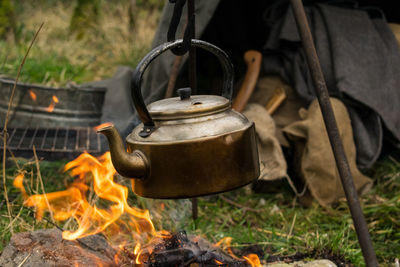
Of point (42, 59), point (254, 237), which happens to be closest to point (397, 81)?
point (254, 237)

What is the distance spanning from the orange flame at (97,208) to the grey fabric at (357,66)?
159 cm

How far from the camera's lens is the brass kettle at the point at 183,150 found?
1301 millimetres

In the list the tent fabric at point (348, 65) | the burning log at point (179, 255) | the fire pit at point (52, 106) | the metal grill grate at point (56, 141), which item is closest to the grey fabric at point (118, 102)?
the fire pit at point (52, 106)

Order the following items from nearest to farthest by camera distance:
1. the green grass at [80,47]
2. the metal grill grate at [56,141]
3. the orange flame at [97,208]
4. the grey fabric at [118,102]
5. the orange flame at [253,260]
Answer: the orange flame at [253,260] < the orange flame at [97,208] < the metal grill grate at [56,141] < the grey fabric at [118,102] < the green grass at [80,47]

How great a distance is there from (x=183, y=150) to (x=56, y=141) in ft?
7.13

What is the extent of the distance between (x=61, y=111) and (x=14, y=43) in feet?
10.9

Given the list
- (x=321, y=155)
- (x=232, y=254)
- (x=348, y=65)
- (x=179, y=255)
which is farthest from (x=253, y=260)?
(x=348, y=65)

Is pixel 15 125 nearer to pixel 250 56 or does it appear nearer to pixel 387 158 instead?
pixel 250 56

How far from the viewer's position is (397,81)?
3.31 meters

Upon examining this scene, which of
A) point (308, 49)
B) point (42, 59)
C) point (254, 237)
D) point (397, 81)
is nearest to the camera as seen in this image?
point (308, 49)

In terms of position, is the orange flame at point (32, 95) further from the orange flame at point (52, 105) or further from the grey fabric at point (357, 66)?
the grey fabric at point (357, 66)

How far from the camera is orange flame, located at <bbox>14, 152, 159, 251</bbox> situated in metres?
2.09

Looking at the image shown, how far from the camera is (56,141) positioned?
325 cm

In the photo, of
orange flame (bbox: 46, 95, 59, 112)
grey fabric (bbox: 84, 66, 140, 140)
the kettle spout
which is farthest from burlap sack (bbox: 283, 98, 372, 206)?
the kettle spout
